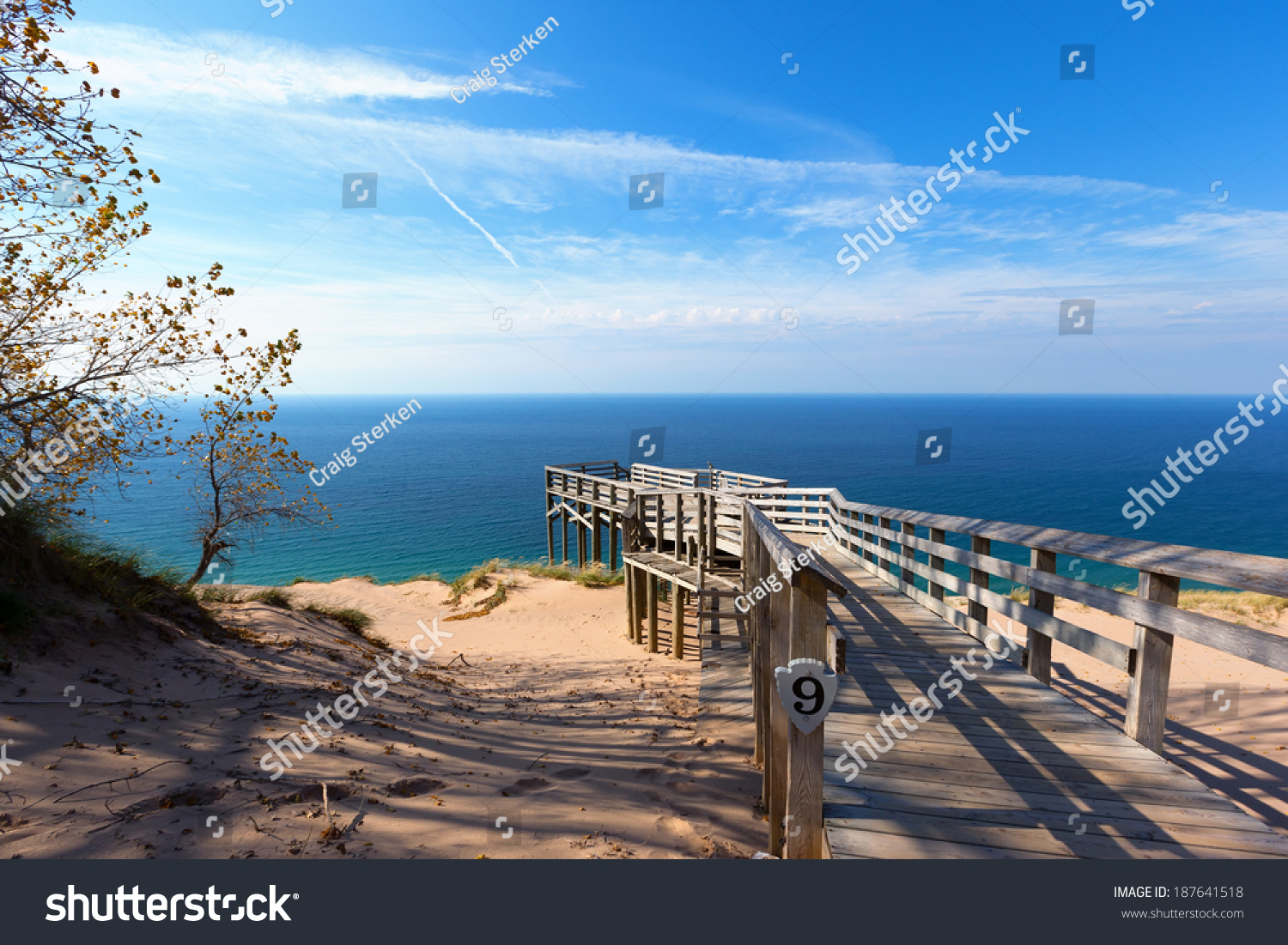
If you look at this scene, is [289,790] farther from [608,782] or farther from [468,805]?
[608,782]

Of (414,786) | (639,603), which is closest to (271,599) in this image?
(639,603)

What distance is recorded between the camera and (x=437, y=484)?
61.5 meters

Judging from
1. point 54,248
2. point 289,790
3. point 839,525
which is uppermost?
point 54,248

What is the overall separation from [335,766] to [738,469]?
63.9m

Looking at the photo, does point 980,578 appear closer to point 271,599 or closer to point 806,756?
point 806,756

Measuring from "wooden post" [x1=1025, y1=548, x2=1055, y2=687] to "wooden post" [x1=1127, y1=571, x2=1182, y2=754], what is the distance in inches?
38.8

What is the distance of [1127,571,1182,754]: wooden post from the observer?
128 inches

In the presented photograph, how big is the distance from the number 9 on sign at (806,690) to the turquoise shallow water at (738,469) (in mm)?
10723

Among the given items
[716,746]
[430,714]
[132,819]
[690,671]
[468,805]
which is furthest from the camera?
[690,671]

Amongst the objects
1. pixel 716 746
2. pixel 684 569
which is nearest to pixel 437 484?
pixel 684 569

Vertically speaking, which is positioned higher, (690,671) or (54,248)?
(54,248)

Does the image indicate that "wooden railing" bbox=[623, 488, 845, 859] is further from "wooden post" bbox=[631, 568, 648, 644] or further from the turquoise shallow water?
the turquoise shallow water
